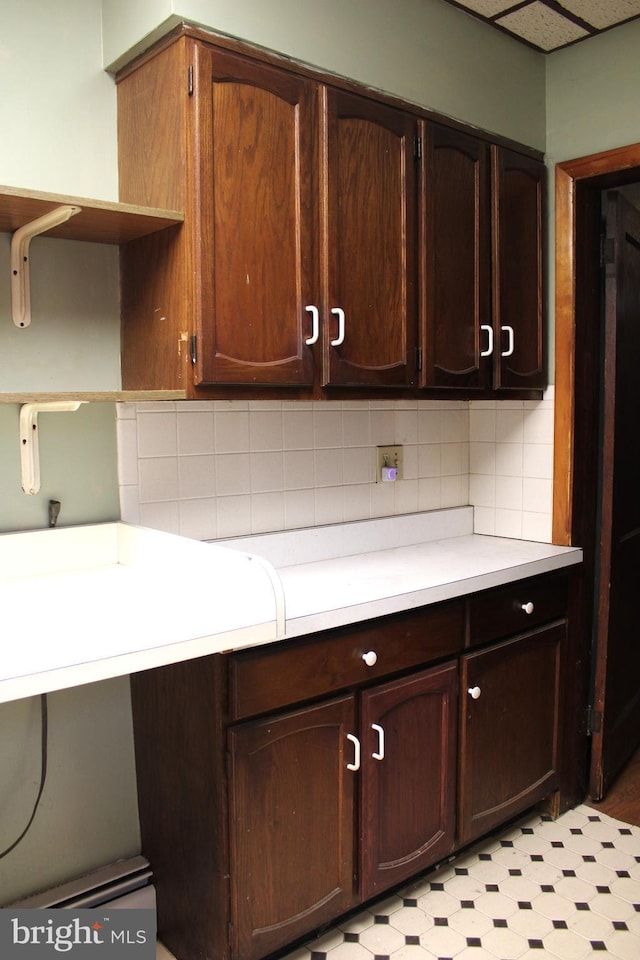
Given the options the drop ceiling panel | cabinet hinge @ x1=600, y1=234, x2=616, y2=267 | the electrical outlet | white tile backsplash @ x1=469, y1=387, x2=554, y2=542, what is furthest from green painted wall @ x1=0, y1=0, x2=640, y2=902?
white tile backsplash @ x1=469, y1=387, x2=554, y2=542

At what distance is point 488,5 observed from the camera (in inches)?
86.9

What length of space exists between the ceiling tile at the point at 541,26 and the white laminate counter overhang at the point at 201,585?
153cm

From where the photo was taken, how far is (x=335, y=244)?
1.93 m

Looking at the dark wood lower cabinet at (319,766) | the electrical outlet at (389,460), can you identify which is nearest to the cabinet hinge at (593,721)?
the dark wood lower cabinet at (319,766)

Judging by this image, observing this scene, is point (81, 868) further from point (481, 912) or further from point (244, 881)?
point (481, 912)

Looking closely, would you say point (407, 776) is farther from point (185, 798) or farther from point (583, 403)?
point (583, 403)

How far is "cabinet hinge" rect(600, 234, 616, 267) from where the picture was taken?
2506 millimetres

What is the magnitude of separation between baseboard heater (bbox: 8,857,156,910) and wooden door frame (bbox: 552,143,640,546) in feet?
5.15

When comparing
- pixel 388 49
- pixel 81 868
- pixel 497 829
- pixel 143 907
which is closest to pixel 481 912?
Result: pixel 497 829

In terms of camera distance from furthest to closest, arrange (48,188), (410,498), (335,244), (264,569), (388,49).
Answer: (410,498)
(388,49)
(335,244)
(48,188)
(264,569)

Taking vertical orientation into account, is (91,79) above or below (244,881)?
above

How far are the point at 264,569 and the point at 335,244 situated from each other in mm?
884

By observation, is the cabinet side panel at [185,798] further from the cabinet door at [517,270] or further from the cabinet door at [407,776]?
the cabinet door at [517,270]

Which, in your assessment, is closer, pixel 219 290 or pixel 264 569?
pixel 264 569
